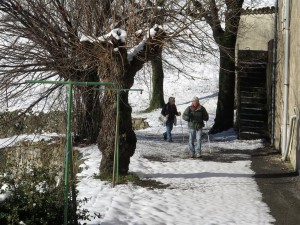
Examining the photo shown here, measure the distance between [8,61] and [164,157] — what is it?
469 cm

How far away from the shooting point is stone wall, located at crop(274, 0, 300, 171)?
42.7 feet

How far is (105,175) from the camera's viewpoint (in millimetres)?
11461

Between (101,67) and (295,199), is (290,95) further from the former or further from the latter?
(101,67)

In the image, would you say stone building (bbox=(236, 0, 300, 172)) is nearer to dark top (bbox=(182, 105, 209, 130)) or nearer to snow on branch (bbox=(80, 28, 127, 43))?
dark top (bbox=(182, 105, 209, 130))

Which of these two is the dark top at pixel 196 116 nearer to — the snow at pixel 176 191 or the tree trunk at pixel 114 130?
the snow at pixel 176 191

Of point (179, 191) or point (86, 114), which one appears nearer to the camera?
point (179, 191)

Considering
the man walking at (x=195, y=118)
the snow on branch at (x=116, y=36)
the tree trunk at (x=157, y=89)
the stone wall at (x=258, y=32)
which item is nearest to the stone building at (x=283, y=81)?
the man walking at (x=195, y=118)

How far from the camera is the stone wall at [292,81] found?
13018 millimetres

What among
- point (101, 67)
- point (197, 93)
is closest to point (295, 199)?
point (101, 67)

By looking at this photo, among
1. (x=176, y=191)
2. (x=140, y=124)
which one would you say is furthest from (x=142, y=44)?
(x=140, y=124)

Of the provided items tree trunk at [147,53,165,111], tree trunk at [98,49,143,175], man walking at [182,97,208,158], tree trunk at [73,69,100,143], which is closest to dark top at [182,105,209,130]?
man walking at [182,97,208,158]

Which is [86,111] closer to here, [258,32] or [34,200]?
[34,200]

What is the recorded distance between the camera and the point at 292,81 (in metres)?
14.1

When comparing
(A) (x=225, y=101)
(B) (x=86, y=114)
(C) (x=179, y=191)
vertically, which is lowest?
(C) (x=179, y=191)
